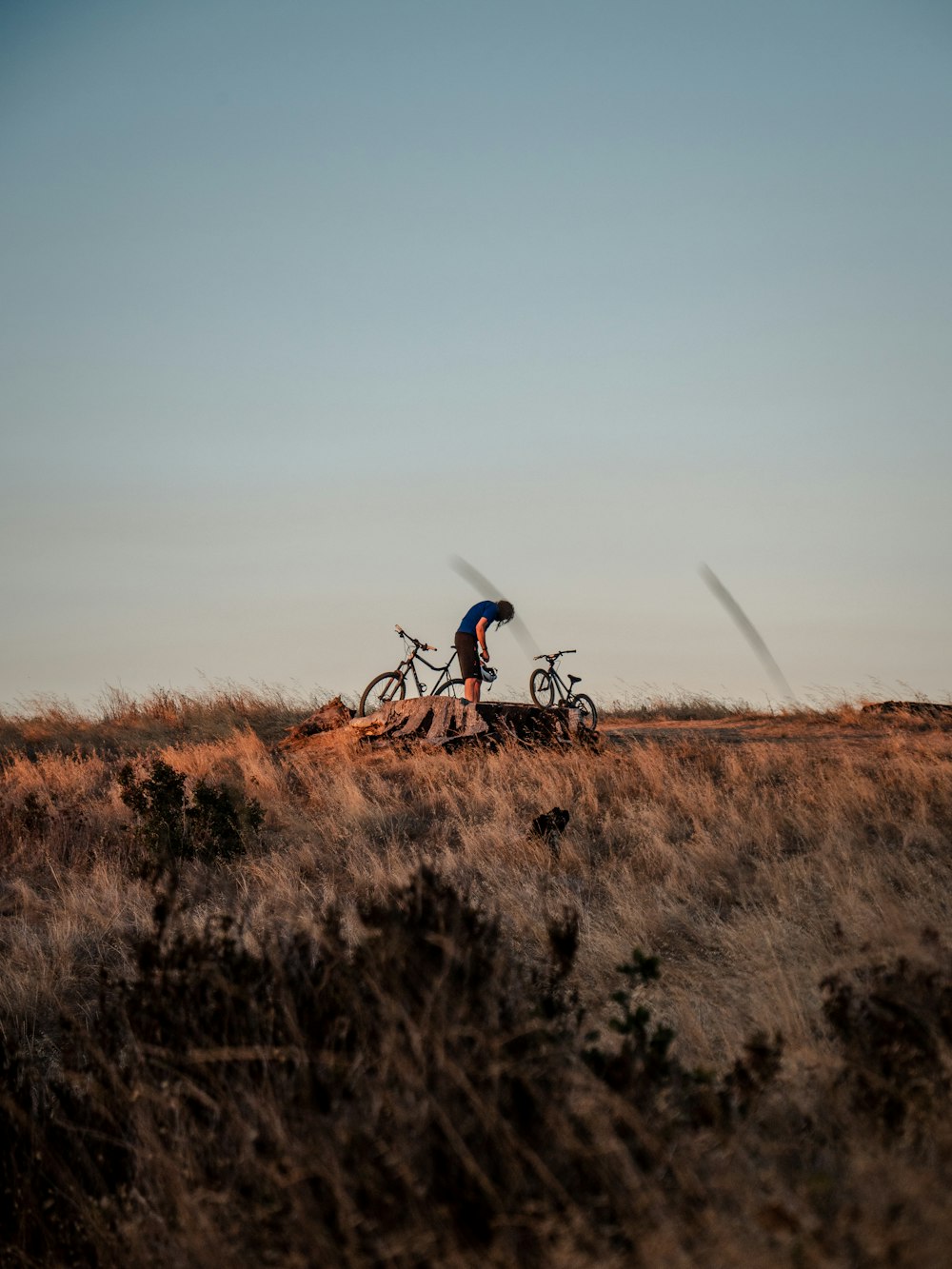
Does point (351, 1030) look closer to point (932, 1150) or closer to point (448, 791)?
point (932, 1150)

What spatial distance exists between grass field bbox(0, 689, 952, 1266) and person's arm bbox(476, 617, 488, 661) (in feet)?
24.2

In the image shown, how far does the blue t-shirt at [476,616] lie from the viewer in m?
14.4

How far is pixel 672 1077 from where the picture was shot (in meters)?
2.83

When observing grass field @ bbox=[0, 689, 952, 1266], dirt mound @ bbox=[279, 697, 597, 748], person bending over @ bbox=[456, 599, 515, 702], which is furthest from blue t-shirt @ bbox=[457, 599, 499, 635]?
grass field @ bbox=[0, 689, 952, 1266]

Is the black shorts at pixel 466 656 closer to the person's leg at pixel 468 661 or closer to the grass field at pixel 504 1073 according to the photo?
the person's leg at pixel 468 661

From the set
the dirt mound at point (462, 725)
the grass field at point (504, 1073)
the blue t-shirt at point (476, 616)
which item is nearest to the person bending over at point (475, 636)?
the blue t-shirt at point (476, 616)

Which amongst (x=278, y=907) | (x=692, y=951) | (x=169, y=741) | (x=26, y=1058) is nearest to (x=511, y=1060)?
(x=26, y=1058)

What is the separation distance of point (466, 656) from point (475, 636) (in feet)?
1.17

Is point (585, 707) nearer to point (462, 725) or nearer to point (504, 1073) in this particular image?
point (462, 725)

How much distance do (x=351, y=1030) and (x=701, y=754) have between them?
8.86 metres

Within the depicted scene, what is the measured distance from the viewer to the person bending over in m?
14.2

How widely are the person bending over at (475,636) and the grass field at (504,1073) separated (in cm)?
715

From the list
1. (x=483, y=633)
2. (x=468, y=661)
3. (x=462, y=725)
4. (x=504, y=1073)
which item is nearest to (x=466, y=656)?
(x=468, y=661)

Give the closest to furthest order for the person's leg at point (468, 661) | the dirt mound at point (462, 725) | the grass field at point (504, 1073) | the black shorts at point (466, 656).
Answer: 1. the grass field at point (504, 1073)
2. the dirt mound at point (462, 725)
3. the person's leg at point (468, 661)
4. the black shorts at point (466, 656)
